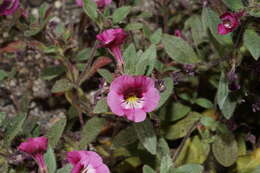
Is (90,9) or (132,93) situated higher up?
(90,9)

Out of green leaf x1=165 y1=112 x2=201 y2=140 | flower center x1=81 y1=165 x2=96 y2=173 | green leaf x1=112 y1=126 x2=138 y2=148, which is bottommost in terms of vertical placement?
green leaf x1=165 y1=112 x2=201 y2=140

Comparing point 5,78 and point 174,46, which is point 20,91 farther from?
point 174,46

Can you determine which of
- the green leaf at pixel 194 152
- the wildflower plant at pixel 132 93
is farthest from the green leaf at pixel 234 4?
the green leaf at pixel 194 152

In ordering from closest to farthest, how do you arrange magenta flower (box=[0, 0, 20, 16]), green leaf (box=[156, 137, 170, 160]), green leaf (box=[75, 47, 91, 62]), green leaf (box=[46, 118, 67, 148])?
green leaf (box=[46, 118, 67, 148])
green leaf (box=[156, 137, 170, 160])
magenta flower (box=[0, 0, 20, 16])
green leaf (box=[75, 47, 91, 62])

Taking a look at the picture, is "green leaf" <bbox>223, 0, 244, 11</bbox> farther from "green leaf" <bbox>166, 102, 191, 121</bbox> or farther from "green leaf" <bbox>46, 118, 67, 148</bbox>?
"green leaf" <bbox>46, 118, 67, 148</bbox>

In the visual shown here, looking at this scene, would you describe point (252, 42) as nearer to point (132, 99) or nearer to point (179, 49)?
point (179, 49)

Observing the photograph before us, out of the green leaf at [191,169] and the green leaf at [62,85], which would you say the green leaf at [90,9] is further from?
the green leaf at [191,169]

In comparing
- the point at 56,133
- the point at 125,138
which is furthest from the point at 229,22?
the point at 56,133

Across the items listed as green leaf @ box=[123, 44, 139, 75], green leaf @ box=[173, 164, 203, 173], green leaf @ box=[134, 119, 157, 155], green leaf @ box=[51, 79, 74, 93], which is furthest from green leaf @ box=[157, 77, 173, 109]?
green leaf @ box=[51, 79, 74, 93]
